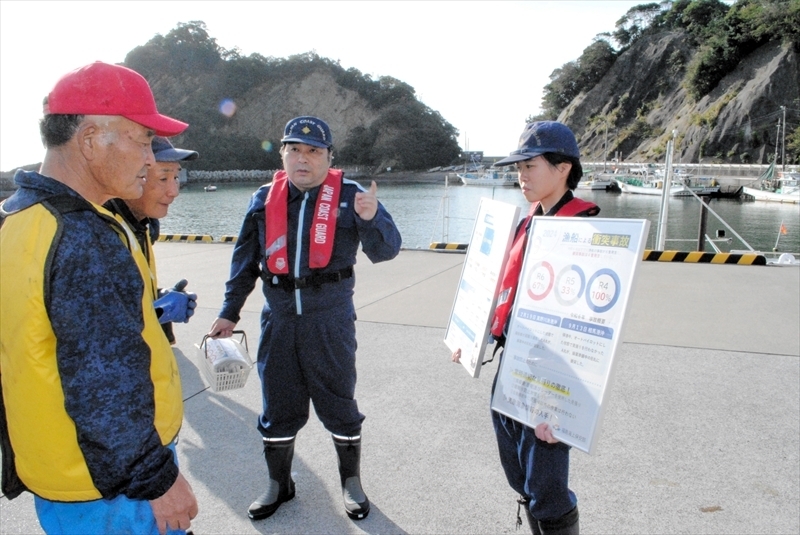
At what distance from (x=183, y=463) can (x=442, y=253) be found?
25.3ft

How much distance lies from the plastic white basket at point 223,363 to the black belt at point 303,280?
437mm

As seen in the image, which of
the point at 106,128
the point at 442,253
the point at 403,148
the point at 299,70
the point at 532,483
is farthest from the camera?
the point at 299,70

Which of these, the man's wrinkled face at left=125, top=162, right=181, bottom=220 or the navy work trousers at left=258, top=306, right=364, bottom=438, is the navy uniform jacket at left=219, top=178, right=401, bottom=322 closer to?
the navy work trousers at left=258, top=306, right=364, bottom=438

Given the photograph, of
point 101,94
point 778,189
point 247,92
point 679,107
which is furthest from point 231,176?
point 101,94

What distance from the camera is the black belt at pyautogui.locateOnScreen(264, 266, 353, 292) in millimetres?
2859

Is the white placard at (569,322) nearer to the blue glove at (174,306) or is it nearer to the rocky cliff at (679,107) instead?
the blue glove at (174,306)

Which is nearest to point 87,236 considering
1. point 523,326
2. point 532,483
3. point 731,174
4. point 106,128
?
point 106,128

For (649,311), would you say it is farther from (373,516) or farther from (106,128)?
(106,128)

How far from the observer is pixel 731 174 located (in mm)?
61781

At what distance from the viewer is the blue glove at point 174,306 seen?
2.59 m

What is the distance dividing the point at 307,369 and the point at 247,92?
139 metres

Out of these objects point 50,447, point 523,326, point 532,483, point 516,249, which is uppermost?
point 516,249

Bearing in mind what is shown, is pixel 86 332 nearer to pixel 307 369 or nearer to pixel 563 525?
pixel 307 369

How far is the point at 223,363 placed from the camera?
309 cm
